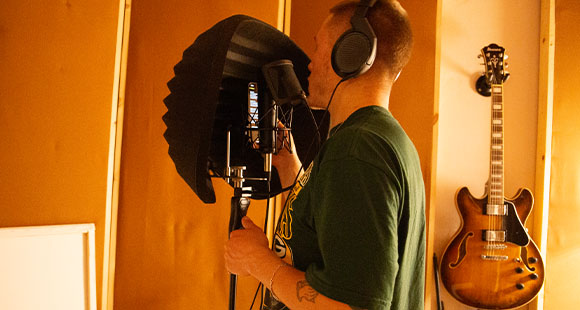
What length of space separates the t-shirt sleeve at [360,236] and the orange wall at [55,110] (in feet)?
3.79

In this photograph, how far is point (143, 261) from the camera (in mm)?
1670

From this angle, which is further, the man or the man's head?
the man's head

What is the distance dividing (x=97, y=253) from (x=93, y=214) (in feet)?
0.51

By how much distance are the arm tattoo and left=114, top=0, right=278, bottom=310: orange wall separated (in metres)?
1.03

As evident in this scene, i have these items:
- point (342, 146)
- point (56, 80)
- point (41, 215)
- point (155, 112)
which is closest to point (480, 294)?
point (342, 146)

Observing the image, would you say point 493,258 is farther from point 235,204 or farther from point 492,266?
point 235,204

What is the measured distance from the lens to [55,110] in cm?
140

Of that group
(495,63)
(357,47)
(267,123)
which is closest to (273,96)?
(267,123)

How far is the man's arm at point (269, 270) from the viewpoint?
→ 2.23 ft

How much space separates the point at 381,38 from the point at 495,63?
152cm

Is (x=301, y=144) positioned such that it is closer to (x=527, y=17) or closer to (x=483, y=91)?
(x=483, y=91)

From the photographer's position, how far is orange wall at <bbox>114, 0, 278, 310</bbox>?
5.46 ft

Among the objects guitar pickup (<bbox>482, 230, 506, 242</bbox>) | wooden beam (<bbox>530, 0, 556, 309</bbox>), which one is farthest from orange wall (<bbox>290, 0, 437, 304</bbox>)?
wooden beam (<bbox>530, 0, 556, 309</bbox>)

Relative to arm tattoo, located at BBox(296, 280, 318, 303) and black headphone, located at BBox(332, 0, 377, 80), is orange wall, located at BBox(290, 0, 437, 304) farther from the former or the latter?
arm tattoo, located at BBox(296, 280, 318, 303)
